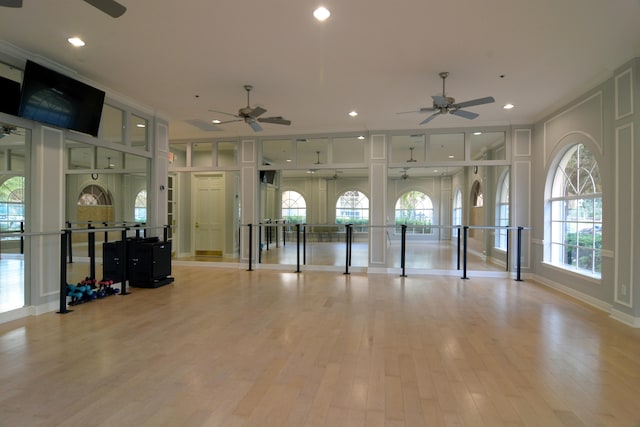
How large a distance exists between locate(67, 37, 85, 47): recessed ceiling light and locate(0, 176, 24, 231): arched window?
1676 mm

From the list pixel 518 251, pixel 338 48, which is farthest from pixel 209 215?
pixel 518 251

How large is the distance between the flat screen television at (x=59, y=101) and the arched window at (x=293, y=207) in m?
5.96

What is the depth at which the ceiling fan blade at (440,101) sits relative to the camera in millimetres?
4303

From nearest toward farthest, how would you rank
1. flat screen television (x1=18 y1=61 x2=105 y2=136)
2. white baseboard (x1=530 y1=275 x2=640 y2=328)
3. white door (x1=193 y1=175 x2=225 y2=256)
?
1. flat screen television (x1=18 y1=61 x2=105 y2=136)
2. white baseboard (x1=530 y1=275 x2=640 y2=328)
3. white door (x1=193 y1=175 x2=225 y2=256)

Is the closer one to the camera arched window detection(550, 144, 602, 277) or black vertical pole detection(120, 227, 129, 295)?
arched window detection(550, 144, 602, 277)

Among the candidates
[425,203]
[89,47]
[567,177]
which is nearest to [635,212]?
[567,177]

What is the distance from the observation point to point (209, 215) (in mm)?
9008

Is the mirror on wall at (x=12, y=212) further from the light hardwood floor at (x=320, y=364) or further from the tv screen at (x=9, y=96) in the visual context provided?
the light hardwood floor at (x=320, y=364)

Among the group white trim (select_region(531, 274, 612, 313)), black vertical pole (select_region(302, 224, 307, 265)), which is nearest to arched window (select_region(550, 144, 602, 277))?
white trim (select_region(531, 274, 612, 313))

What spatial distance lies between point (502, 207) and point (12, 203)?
29.0 ft

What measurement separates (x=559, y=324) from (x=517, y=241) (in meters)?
2.82

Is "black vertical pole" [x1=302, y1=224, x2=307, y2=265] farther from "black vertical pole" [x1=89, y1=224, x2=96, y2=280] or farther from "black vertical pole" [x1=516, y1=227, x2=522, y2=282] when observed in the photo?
"black vertical pole" [x1=516, y1=227, x2=522, y2=282]

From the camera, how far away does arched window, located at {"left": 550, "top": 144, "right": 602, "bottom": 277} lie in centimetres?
486

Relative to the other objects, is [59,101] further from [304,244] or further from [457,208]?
[457,208]
